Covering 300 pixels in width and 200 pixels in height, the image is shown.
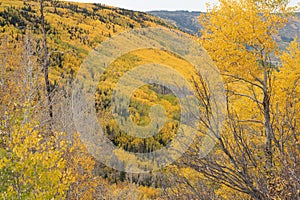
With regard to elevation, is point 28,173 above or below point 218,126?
below

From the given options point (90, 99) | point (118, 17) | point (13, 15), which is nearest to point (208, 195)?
point (90, 99)

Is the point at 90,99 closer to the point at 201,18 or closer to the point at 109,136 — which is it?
the point at 109,136

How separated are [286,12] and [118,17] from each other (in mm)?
93815

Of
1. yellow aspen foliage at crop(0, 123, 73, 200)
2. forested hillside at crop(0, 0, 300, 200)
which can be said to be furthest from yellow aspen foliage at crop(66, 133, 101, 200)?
yellow aspen foliage at crop(0, 123, 73, 200)

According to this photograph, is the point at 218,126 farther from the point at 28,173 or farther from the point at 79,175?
the point at 79,175

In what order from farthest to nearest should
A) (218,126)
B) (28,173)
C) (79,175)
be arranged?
(79,175) → (28,173) → (218,126)

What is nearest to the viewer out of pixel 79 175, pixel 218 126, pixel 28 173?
pixel 218 126

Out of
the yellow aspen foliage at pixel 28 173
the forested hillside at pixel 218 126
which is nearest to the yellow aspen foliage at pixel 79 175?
the forested hillside at pixel 218 126

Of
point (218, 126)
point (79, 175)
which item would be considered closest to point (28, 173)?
point (218, 126)

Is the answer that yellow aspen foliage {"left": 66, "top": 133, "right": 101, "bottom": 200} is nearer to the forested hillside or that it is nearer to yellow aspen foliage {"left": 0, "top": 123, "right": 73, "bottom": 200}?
the forested hillside

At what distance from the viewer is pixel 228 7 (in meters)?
8.98

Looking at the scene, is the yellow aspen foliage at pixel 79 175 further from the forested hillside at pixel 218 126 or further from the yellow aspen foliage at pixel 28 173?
the yellow aspen foliage at pixel 28 173

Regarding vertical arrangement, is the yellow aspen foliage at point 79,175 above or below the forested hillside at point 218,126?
below

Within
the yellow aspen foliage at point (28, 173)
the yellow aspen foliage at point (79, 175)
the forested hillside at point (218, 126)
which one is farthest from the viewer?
the yellow aspen foliage at point (79, 175)
